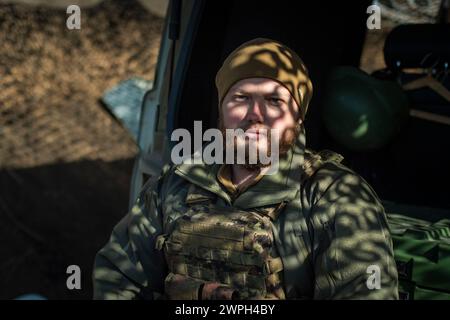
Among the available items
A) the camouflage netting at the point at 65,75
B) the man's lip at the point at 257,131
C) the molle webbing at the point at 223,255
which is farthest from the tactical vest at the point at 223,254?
the camouflage netting at the point at 65,75

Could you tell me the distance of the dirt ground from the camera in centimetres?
565

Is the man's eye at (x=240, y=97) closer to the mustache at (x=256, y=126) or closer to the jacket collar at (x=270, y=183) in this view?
the mustache at (x=256, y=126)

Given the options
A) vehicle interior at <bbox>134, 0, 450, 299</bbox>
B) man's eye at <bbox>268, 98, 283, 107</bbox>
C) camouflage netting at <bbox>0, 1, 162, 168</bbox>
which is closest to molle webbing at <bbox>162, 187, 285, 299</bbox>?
man's eye at <bbox>268, 98, 283, 107</bbox>

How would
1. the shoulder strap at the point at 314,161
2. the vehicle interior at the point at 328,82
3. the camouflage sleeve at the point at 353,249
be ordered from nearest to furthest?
the camouflage sleeve at the point at 353,249, the shoulder strap at the point at 314,161, the vehicle interior at the point at 328,82

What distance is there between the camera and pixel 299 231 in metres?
2.17

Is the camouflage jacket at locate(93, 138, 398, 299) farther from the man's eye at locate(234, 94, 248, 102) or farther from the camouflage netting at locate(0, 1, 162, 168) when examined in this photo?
the camouflage netting at locate(0, 1, 162, 168)

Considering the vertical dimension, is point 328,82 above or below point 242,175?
above

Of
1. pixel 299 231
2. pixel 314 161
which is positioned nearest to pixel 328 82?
pixel 314 161

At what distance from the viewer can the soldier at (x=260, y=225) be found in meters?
2.07

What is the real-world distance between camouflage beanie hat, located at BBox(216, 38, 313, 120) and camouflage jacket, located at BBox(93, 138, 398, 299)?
0.21 m

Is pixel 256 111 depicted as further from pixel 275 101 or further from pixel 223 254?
pixel 223 254

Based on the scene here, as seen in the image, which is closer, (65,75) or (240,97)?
(240,97)

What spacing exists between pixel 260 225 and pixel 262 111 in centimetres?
37

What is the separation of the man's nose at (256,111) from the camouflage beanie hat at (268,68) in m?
0.09
